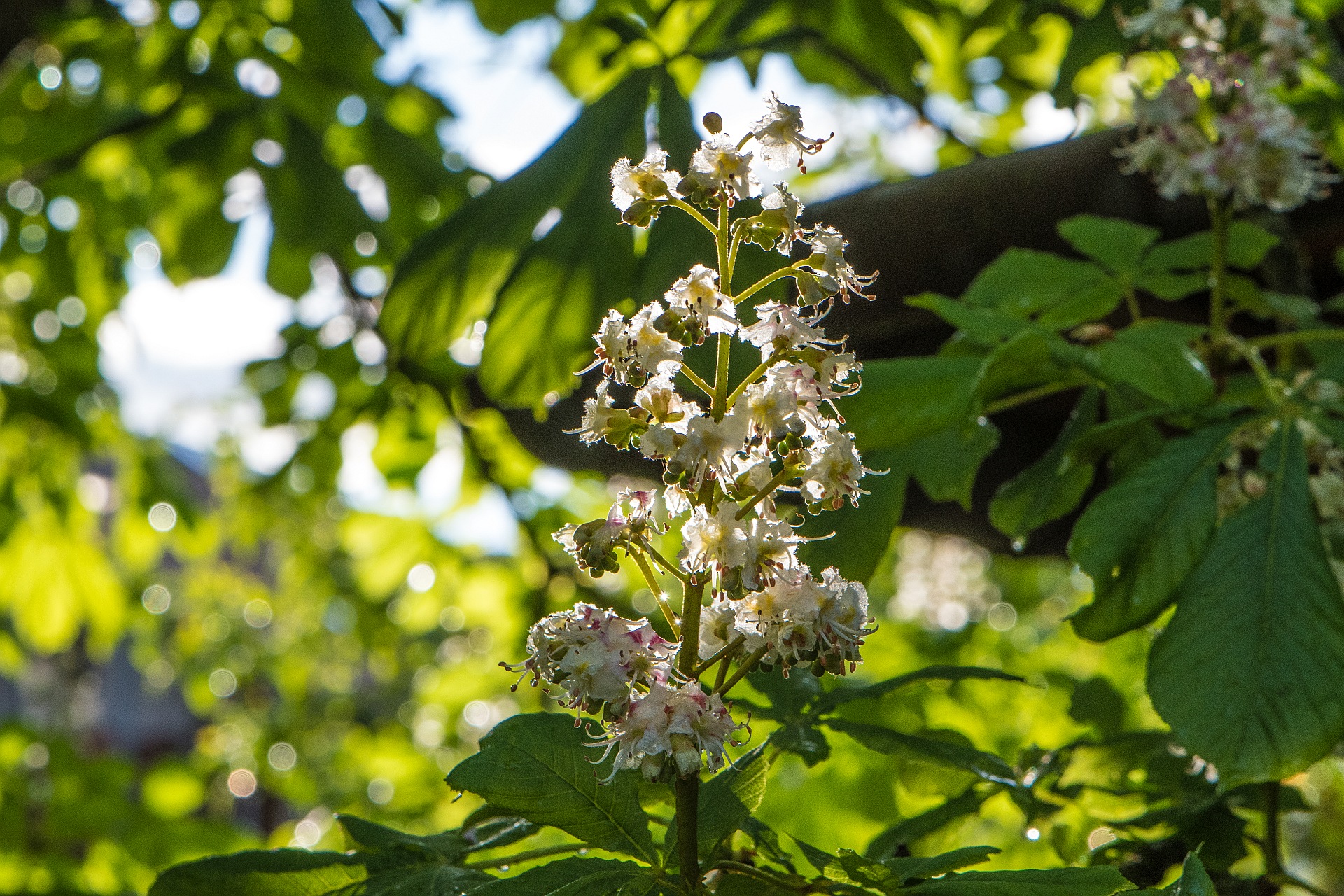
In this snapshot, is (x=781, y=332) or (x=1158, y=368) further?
(x=1158, y=368)

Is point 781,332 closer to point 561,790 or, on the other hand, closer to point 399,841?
point 561,790

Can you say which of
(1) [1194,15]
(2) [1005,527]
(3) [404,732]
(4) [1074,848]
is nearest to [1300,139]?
(1) [1194,15]

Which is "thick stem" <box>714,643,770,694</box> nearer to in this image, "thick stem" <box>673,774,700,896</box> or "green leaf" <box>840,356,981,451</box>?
"thick stem" <box>673,774,700,896</box>

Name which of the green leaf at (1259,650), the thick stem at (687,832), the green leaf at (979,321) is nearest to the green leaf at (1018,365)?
the green leaf at (979,321)

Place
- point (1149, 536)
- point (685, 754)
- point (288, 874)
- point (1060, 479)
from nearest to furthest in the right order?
1. point (685, 754)
2. point (288, 874)
3. point (1149, 536)
4. point (1060, 479)

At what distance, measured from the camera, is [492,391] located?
86 centimetres

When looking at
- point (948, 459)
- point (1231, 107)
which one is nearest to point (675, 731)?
point (948, 459)

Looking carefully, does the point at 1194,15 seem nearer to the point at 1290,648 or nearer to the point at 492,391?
the point at 1290,648

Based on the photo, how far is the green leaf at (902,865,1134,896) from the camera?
1.38ft

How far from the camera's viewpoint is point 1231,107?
2.89 ft

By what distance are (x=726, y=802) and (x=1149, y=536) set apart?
1.21 ft

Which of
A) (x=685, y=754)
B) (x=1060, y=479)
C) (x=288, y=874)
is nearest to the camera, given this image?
(x=685, y=754)

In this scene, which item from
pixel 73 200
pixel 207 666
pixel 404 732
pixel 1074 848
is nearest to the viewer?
pixel 1074 848

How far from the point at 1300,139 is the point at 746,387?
2.18 ft
